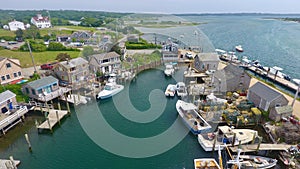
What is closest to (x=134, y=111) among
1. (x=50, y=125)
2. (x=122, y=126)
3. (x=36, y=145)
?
(x=122, y=126)

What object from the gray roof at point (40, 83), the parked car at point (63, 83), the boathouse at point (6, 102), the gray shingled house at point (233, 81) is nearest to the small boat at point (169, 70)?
the gray shingled house at point (233, 81)

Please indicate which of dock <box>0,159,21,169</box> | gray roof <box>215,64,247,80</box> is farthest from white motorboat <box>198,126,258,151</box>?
dock <box>0,159,21,169</box>

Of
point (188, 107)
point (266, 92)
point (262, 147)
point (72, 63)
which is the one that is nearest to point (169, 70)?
point (188, 107)

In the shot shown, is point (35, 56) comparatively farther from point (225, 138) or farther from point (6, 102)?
point (225, 138)

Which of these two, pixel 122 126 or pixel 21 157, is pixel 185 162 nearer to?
pixel 122 126

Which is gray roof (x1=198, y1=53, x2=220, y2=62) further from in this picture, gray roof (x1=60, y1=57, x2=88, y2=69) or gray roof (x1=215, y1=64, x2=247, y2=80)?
gray roof (x1=60, y1=57, x2=88, y2=69)

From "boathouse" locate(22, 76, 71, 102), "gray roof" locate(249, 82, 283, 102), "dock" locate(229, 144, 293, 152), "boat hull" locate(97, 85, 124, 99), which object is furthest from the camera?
"boat hull" locate(97, 85, 124, 99)

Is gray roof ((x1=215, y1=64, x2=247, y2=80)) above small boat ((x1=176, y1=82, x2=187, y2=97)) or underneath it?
above

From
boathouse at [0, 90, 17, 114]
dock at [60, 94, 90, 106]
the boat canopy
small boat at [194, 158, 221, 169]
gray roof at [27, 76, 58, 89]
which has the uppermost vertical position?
gray roof at [27, 76, 58, 89]
